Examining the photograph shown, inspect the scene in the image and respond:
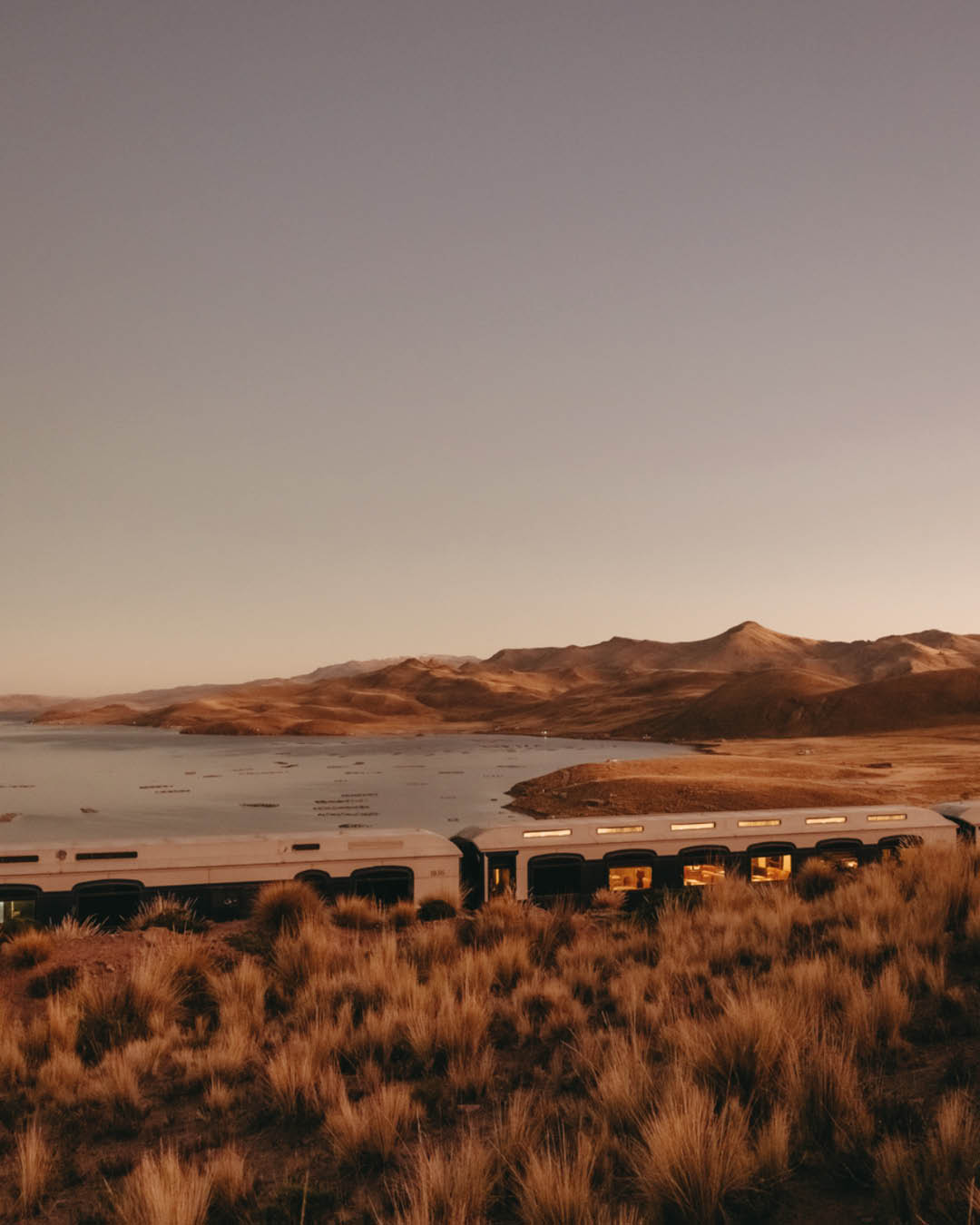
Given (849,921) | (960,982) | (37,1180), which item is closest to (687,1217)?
(37,1180)

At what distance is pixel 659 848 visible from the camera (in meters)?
16.2

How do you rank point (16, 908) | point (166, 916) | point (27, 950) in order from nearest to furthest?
point (27, 950) → point (166, 916) → point (16, 908)

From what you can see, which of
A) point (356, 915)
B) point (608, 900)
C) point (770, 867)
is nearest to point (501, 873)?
point (608, 900)

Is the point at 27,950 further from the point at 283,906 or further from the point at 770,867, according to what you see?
the point at 770,867

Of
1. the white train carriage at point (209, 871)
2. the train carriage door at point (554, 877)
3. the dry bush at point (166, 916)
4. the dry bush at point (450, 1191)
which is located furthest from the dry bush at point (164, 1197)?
the train carriage door at point (554, 877)

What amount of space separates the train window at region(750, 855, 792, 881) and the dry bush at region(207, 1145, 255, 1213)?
42.9 feet

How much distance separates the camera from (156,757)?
9119 centimetres

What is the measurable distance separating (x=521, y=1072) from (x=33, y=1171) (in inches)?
145

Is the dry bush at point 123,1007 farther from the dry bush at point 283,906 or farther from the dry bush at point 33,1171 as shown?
the dry bush at point 283,906

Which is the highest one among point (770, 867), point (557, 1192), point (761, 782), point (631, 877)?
point (557, 1192)

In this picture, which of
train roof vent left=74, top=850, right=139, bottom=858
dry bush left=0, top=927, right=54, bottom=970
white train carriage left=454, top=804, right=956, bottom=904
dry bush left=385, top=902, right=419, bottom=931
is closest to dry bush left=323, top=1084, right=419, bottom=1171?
dry bush left=0, top=927, right=54, bottom=970

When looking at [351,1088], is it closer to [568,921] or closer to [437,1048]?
[437,1048]

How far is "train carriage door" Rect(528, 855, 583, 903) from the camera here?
1554 cm

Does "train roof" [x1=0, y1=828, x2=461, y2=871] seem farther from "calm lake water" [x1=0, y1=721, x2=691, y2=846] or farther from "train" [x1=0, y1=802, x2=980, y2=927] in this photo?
"calm lake water" [x1=0, y1=721, x2=691, y2=846]
